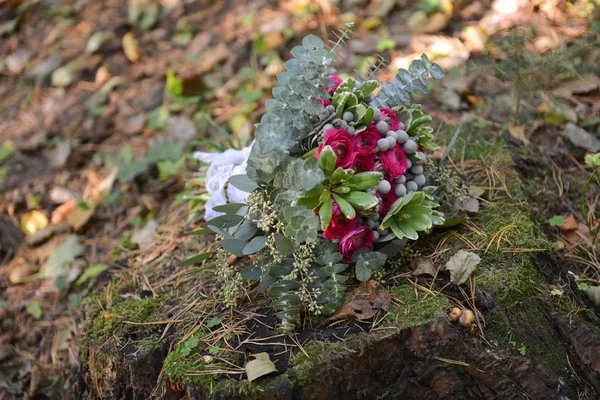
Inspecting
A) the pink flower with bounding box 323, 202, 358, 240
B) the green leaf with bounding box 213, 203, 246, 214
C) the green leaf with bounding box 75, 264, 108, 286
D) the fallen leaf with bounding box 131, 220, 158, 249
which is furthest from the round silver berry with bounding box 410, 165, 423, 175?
the green leaf with bounding box 75, 264, 108, 286

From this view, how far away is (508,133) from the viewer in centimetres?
264

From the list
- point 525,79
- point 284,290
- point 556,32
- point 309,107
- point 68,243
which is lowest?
point 68,243

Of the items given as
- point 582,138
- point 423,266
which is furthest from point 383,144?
point 582,138

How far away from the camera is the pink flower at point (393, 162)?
1.82 metres

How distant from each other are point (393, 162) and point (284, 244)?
0.45 meters

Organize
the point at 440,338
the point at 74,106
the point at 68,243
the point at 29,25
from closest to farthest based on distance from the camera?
the point at 440,338 → the point at 68,243 → the point at 74,106 → the point at 29,25

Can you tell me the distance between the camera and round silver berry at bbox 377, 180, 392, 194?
180 centimetres

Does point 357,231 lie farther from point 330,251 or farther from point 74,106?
point 74,106

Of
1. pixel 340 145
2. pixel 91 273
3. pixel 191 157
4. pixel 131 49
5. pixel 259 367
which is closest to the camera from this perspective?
pixel 259 367

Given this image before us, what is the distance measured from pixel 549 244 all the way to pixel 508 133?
838 mm

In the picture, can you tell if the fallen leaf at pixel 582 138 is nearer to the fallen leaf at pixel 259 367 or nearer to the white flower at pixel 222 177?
the white flower at pixel 222 177

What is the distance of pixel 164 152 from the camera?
3549 millimetres

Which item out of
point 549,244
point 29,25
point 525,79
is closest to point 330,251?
point 549,244

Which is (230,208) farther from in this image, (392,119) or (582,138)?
(582,138)
